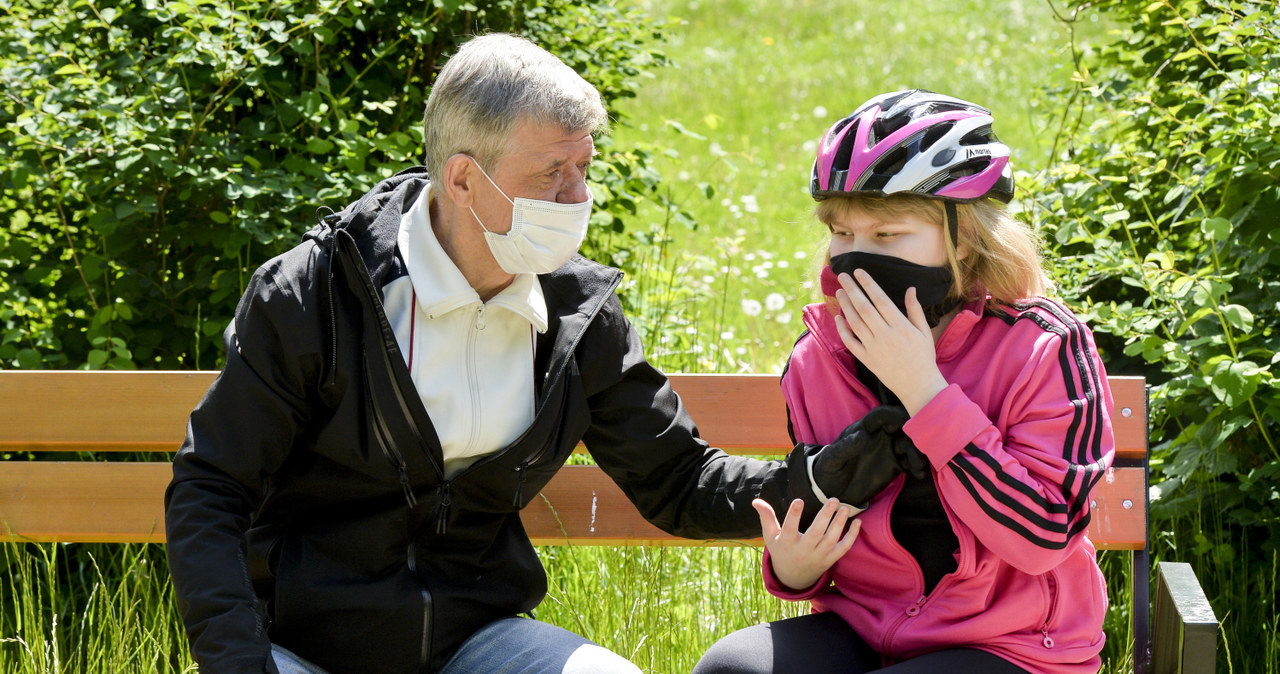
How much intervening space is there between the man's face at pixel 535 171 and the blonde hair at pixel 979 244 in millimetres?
520

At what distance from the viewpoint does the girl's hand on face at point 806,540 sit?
2.28 metres

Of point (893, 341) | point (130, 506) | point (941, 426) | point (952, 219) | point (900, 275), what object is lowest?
point (130, 506)

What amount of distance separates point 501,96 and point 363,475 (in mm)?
816

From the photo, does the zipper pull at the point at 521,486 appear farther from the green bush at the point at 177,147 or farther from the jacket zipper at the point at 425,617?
the green bush at the point at 177,147

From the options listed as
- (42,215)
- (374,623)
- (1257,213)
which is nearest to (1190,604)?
(1257,213)

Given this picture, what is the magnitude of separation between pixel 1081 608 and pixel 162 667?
2.49 metres

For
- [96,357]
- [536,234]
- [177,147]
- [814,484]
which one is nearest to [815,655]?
[814,484]

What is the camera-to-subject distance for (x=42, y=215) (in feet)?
12.8

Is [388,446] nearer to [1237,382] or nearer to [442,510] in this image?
[442,510]

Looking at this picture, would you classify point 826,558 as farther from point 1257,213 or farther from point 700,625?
point 1257,213

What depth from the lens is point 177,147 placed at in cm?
366

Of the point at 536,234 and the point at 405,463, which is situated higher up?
the point at 536,234

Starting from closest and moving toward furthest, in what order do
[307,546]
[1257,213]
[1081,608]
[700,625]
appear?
[1081,608], [307,546], [1257,213], [700,625]

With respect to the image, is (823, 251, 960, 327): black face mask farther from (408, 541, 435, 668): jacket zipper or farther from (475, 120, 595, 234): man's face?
(408, 541, 435, 668): jacket zipper
